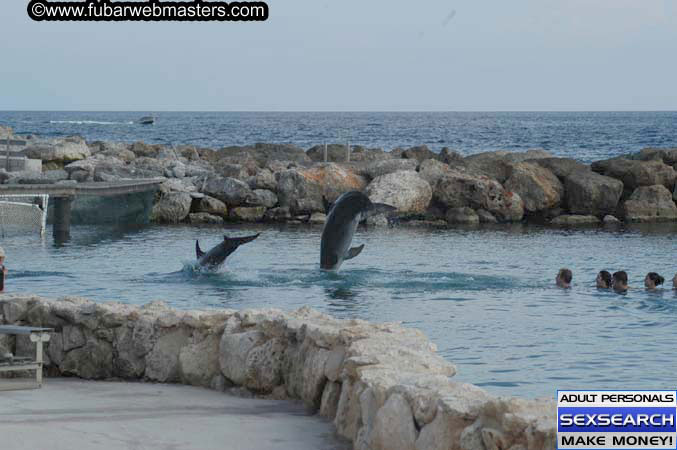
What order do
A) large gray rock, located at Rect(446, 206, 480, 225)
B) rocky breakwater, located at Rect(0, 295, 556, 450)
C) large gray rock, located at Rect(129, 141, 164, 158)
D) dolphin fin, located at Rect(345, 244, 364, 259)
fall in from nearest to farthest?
rocky breakwater, located at Rect(0, 295, 556, 450), dolphin fin, located at Rect(345, 244, 364, 259), large gray rock, located at Rect(446, 206, 480, 225), large gray rock, located at Rect(129, 141, 164, 158)

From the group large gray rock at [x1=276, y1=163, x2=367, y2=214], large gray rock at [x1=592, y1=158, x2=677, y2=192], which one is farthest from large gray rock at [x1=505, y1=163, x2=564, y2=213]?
large gray rock at [x1=276, y1=163, x2=367, y2=214]

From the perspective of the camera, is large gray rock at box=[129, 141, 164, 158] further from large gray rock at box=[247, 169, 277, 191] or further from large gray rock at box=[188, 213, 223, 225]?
large gray rock at box=[188, 213, 223, 225]

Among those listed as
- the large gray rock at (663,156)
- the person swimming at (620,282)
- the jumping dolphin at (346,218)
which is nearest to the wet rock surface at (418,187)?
the large gray rock at (663,156)

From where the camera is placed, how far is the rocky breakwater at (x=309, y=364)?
6000mm

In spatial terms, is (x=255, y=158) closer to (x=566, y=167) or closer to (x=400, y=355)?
(x=566, y=167)

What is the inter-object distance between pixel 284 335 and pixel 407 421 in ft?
7.68

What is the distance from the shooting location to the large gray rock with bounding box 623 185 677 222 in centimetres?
3319

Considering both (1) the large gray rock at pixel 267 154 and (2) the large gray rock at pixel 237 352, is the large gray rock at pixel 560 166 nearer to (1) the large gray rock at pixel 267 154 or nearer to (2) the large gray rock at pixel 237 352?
(1) the large gray rock at pixel 267 154

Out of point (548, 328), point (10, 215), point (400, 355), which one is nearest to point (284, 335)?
point (400, 355)

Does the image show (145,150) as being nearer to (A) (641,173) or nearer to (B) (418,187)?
(B) (418,187)

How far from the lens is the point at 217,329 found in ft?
29.2

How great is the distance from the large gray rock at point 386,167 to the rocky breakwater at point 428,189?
0.03 metres

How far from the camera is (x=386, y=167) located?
117ft

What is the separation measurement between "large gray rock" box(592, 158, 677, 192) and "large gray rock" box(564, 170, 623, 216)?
117cm
